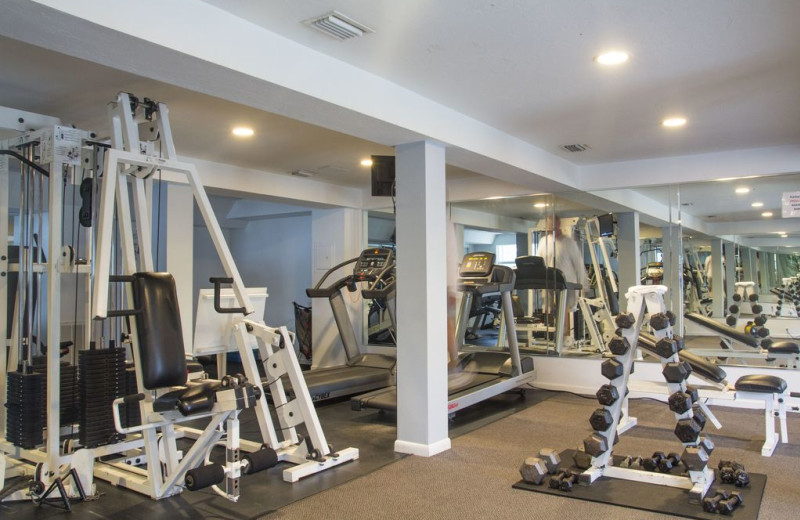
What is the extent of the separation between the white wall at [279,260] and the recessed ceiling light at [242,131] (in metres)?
3.94

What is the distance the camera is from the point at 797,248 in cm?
535

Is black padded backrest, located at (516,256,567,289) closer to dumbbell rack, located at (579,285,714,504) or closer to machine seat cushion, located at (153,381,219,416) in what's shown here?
dumbbell rack, located at (579,285,714,504)

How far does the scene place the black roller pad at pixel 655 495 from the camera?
296 cm

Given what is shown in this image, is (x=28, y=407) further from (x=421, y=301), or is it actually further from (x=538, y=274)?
(x=538, y=274)

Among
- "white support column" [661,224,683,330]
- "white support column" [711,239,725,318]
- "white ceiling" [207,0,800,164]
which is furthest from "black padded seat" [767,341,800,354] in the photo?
"white ceiling" [207,0,800,164]

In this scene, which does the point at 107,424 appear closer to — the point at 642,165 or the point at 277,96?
the point at 277,96

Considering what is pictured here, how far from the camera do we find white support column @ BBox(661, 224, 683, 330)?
229 inches

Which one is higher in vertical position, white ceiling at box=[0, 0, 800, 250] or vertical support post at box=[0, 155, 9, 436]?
white ceiling at box=[0, 0, 800, 250]

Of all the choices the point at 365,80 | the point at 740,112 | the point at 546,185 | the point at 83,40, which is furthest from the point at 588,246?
the point at 83,40

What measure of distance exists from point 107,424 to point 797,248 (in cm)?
565

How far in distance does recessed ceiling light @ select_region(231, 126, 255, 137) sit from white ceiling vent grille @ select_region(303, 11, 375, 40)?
1942 millimetres

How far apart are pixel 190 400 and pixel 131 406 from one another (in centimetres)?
114

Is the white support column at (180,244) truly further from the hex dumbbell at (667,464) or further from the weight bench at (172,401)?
the hex dumbbell at (667,464)

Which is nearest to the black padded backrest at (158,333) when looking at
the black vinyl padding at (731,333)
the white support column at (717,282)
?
the black vinyl padding at (731,333)
